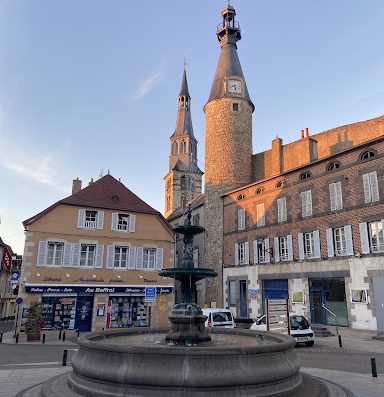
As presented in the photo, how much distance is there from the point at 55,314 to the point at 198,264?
1562 cm

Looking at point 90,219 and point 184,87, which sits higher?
point 184,87

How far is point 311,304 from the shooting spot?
75.4 ft

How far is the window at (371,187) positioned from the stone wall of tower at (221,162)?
42.4ft

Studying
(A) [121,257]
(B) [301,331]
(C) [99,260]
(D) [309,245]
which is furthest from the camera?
(A) [121,257]

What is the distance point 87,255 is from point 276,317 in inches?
507

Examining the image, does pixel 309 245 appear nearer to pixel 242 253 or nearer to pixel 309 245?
pixel 309 245

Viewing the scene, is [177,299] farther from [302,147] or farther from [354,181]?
[354,181]

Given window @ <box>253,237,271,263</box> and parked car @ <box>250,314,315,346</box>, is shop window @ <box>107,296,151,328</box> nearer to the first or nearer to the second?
window @ <box>253,237,271,263</box>

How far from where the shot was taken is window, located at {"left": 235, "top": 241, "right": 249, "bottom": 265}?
28.7m

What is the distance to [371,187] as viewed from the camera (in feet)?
67.1

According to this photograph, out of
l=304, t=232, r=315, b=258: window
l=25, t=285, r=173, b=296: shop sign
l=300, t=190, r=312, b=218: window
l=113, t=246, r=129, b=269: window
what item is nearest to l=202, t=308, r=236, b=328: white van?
l=25, t=285, r=173, b=296: shop sign

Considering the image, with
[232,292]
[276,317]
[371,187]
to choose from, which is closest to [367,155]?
[371,187]

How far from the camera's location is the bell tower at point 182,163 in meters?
64.9

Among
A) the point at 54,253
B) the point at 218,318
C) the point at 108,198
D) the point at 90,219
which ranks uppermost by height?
the point at 108,198
